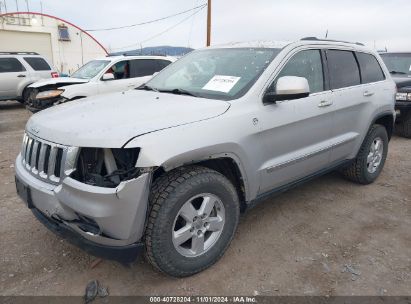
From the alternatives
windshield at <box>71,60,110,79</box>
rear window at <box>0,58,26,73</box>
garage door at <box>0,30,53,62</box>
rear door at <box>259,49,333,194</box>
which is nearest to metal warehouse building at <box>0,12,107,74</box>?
garage door at <box>0,30,53,62</box>

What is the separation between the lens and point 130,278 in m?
2.73

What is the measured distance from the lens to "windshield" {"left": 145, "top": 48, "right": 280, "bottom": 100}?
3006 mm

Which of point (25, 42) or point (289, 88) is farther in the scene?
point (25, 42)

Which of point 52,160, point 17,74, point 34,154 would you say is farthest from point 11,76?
point 52,160

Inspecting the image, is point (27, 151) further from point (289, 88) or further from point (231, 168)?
point (289, 88)

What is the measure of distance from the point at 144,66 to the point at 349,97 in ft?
20.7

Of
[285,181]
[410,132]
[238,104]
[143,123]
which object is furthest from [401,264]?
[410,132]

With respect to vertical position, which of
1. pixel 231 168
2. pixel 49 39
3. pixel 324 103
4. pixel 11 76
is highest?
pixel 49 39

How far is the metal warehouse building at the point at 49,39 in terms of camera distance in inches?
875

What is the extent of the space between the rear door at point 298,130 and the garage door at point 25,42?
73.6ft

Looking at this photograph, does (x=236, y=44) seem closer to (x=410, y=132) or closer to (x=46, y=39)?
(x=410, y=132)

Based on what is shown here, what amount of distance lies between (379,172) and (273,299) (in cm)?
301

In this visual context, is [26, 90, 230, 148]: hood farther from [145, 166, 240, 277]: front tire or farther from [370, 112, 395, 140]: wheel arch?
[370, 112, 395, 140]: wheel arch

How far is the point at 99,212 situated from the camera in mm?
2164
